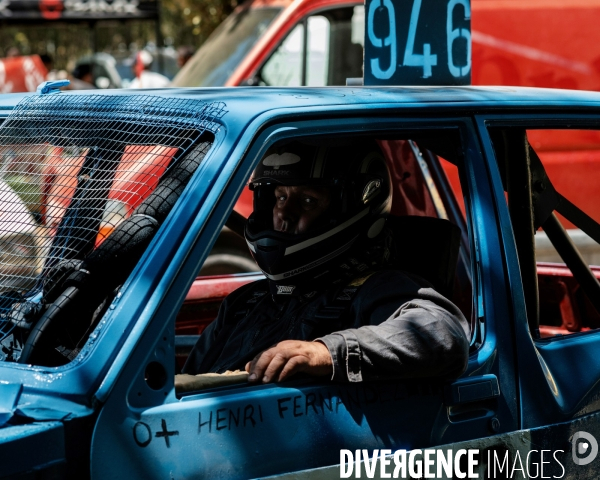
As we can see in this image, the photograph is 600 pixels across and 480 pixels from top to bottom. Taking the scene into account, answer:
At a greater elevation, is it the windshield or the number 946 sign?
the number 946 sign

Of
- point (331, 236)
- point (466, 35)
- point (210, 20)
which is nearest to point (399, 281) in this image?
point (331, 236)

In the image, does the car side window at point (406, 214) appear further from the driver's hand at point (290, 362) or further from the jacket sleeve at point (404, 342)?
the driver's hand at point (290, 362)

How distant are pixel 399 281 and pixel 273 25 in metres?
3.93

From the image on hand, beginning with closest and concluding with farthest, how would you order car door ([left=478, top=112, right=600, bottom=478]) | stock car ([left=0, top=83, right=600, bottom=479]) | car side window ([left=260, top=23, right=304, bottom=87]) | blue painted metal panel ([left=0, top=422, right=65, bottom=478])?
blue painted metal panel ([left=0, top=422, right=65, bottom=478]) < stock car ([left=0, top=83, right=600, bottom=479]) < car door ([left=478, top=112, right=600, bottom=478]) < car side window ([left=260, top=23, right=304, bottom=87])

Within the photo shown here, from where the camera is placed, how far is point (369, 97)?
218 centimetres

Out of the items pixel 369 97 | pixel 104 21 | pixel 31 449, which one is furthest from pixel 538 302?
pixel 104 21

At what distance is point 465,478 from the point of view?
2123 millimetres

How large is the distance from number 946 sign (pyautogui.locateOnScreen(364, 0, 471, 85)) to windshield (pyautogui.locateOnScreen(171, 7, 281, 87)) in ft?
9.60

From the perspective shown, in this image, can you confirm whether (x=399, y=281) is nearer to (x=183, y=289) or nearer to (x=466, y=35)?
(x=183, y=289)

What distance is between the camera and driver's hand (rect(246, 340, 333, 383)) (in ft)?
6.33

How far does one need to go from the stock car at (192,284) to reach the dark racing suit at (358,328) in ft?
0.20

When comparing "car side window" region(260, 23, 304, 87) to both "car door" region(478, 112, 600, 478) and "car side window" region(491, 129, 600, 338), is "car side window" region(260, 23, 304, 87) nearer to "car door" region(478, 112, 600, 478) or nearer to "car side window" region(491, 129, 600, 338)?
"car side window" region(491, 129, 600, 338)

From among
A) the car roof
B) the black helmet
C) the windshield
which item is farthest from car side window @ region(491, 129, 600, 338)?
the windshield

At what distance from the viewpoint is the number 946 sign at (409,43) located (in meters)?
2.95
